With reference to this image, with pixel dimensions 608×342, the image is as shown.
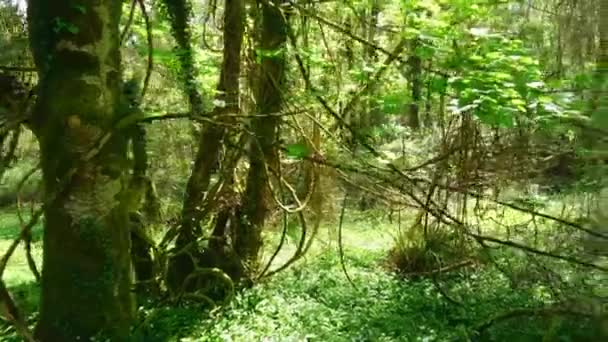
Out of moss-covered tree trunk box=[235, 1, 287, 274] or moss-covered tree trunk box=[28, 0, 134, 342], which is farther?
moss-covered tree trunk box=[235, 1, 287, 274]

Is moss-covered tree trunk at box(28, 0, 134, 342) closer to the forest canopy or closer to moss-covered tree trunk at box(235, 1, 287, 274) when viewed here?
the forest canopy

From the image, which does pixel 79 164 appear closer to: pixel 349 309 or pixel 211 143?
pixel 211 143

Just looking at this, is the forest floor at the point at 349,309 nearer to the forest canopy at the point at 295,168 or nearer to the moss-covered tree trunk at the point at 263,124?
the forest canopy at the point at 295,168

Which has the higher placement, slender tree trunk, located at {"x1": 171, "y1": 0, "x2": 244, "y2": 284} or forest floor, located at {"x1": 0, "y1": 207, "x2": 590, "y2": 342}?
slender tree trunk, located at {"x1": 171, "y1": 0, "x2": 244, "y2": 284}

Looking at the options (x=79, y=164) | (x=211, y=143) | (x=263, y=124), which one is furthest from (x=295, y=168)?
(x=79, y=164)

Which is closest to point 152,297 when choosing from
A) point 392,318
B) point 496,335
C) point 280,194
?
point 280,194

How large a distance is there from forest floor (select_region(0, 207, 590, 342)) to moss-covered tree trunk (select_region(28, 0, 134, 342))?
82 centimetres

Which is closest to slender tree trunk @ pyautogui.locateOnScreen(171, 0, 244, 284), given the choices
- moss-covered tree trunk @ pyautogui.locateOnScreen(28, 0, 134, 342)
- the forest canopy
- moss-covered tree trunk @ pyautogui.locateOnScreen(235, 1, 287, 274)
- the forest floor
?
the forest canopy

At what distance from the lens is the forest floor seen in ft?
15.6

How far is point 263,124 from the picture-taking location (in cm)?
577

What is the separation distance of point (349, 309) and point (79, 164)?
323 centimetres

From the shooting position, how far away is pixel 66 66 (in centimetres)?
313

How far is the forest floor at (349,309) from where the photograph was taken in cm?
477

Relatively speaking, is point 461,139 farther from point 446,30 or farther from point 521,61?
point 521,61
